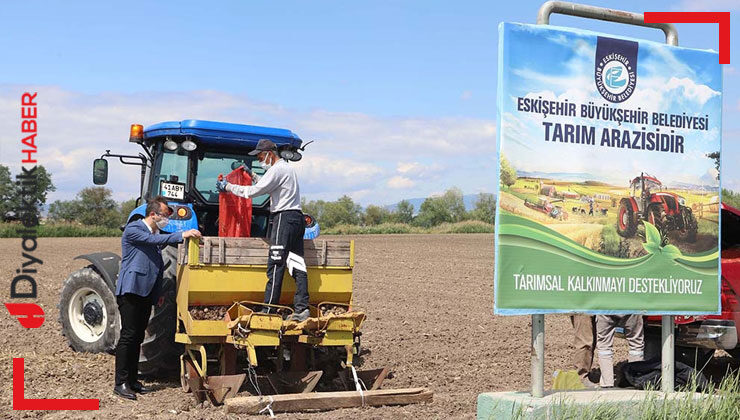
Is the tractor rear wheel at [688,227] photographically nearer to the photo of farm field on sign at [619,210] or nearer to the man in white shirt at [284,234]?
the photo of farm field on sign at [619,210]

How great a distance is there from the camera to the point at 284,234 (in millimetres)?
7289

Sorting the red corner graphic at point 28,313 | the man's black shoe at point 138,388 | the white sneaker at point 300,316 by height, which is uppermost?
the white sneaker at point 300,316

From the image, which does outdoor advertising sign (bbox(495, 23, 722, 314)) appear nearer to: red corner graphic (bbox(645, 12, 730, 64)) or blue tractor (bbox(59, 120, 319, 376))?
red corner graphic (bbox(645, 12, 730, 64))

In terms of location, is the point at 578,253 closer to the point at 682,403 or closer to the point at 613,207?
the point at 613,207

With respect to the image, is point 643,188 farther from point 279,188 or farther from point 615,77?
point 279,188

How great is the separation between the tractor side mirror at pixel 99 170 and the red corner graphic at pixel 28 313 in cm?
322

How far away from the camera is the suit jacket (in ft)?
24.8

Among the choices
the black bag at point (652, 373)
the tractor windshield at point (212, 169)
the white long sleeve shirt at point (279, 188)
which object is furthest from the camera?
the tractor windshield at point (212, 169)

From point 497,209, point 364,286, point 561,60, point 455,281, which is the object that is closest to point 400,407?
point 497,209

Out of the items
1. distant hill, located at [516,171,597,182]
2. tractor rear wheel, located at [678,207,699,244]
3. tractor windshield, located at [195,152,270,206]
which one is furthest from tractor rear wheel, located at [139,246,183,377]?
tractor rear wheel, located at [678,207,699,244]

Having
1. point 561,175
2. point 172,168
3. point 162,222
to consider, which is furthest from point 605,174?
point 172,168

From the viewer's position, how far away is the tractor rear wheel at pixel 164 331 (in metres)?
8.03

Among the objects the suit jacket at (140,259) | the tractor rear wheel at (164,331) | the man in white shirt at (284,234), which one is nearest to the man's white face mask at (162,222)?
the suit jacket at (140,259)

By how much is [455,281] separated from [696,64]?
44.6 ft
